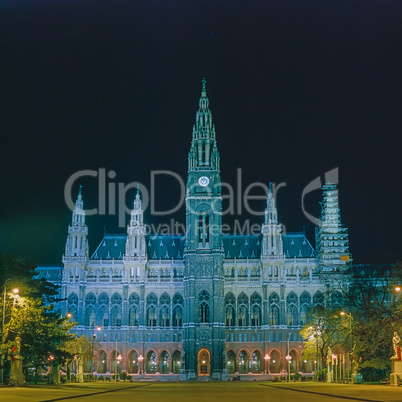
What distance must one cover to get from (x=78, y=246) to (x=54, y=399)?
98.6m

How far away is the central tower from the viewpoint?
124000 millimetres

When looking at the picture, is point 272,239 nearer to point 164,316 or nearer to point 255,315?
point 255,315

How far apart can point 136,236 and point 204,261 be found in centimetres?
1577

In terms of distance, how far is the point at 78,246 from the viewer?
134125 millimetres

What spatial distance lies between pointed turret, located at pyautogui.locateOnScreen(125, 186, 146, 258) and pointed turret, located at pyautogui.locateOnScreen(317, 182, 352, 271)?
1399 inches

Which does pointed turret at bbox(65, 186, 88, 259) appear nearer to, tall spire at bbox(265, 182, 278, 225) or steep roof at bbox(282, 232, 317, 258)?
tall spire at bbox(265, 182, 278, 225)

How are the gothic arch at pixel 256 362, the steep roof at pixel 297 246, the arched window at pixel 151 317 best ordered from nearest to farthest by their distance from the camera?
the gothic arch at pixel 256 362, the arched window at pixel 151 317, the steep roof at pixel 297 246

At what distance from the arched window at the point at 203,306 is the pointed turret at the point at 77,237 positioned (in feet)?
82.1

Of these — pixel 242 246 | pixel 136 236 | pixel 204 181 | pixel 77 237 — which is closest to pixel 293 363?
pixel 242 246

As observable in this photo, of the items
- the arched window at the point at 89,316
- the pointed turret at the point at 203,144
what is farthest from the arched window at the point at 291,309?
the arched window at the point at 89,316

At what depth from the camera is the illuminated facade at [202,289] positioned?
128m

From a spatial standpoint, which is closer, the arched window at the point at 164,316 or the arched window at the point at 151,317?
the arched window at the point at 151,317

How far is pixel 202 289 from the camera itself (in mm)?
126750

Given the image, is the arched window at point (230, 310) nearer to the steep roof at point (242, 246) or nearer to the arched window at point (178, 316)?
the arched window at point (178, 316)
